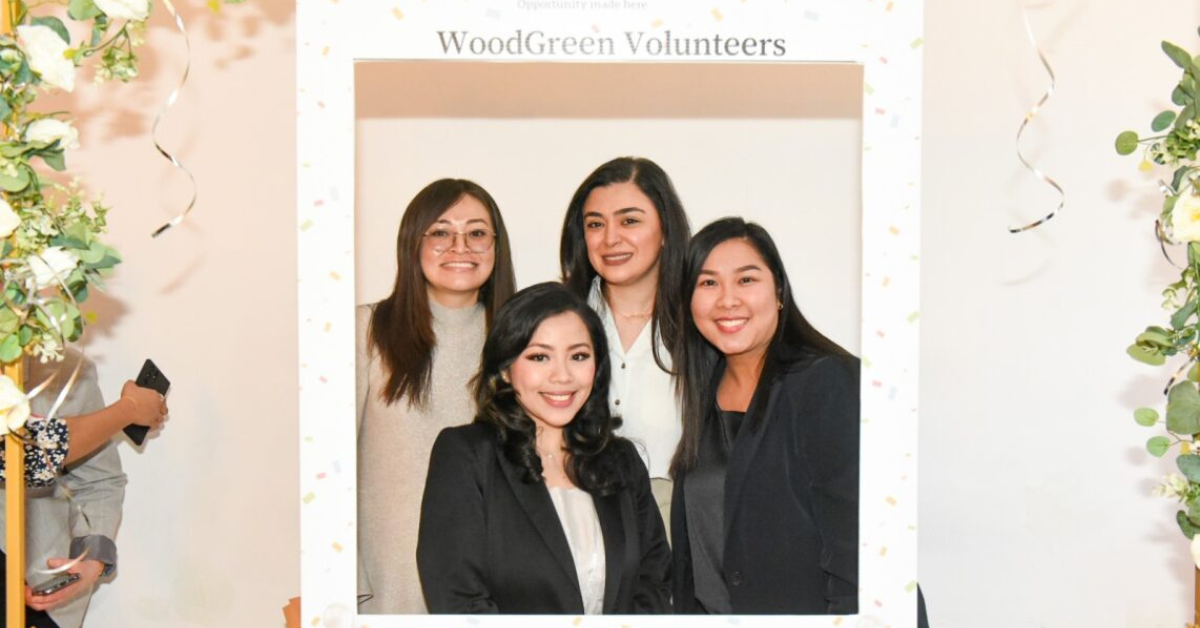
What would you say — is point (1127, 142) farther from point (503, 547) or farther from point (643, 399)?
point (503, 547)

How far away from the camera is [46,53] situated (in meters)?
1.77

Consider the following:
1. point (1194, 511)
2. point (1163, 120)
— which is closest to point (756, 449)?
point (1194, 511)

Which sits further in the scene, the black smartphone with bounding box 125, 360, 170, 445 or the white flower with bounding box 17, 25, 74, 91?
the black smartphone with bounding box 125, 360, 170, 445

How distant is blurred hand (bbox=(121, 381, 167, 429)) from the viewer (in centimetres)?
232

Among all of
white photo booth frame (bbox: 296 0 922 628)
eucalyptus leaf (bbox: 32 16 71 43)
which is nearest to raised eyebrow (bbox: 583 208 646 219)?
white photo booth frame (bbox: 296 0 922 628)

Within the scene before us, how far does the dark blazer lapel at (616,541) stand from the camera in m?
1.90

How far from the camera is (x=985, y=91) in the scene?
245cm

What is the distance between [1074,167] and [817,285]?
845mm

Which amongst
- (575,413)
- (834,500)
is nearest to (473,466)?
(575,413)

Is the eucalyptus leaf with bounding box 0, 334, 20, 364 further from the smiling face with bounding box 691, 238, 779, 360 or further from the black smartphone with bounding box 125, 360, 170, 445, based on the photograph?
the smiling face with bounding box 691, 238, 779, 360

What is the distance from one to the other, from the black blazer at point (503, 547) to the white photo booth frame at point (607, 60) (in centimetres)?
13

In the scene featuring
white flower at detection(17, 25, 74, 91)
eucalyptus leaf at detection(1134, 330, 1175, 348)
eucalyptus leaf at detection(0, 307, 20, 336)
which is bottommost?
eucalyptus leaf at detection(1134, 330, 1175, 348)

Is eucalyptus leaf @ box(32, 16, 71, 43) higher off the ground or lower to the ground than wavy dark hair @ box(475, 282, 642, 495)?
higher

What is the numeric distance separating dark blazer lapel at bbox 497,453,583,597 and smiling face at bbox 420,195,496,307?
275 millimetres
